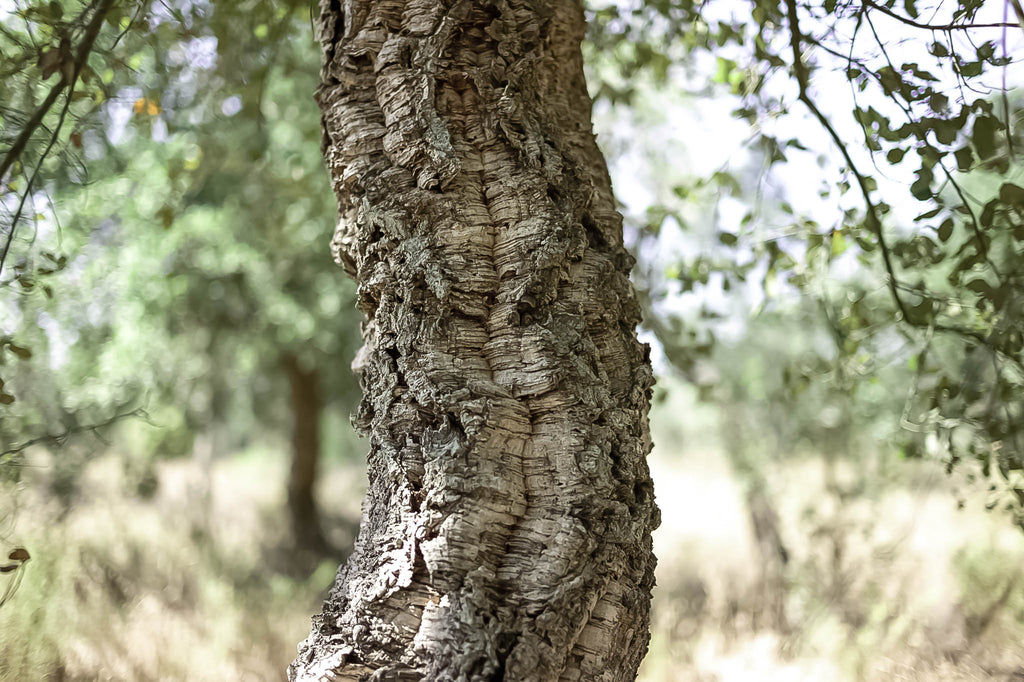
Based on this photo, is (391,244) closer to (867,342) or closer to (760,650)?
(867,342)

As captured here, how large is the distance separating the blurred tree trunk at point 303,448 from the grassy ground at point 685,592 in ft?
2.47

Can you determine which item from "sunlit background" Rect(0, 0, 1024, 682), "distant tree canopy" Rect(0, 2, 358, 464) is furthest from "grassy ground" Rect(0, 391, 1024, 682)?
"distant tree canopy" Rect(0, 2, 358, 464)

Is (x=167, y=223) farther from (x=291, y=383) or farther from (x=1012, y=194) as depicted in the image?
(x=291, y=383)

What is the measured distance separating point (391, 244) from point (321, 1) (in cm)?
90

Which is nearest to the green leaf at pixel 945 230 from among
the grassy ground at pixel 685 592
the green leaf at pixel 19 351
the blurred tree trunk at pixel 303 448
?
the grassy ground at pixel 685 592

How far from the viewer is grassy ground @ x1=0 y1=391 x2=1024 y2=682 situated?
3.11m

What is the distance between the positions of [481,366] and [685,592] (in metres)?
5.01

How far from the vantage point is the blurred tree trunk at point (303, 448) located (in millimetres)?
9398

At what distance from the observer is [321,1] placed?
7.09ft

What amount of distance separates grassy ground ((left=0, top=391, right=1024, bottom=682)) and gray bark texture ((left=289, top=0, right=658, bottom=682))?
5.93 feet

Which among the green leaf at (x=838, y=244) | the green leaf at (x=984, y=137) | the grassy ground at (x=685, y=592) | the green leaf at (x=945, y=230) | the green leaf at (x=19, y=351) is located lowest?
the grassy ground at (x=685, y=592)

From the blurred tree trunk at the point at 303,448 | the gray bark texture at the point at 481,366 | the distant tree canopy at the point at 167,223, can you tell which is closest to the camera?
the gray bark texture at the point at 481,366

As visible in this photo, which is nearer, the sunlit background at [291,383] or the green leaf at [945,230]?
the green leaf at [945,230]

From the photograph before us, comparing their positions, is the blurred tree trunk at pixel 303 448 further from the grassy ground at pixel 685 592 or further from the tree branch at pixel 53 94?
the tree branch at pixel 53 94
